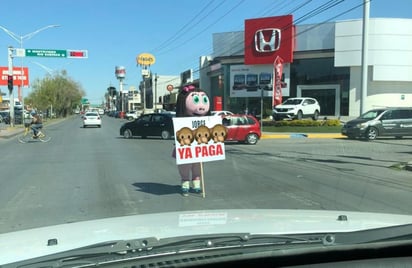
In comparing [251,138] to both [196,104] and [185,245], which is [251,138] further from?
[185,245]

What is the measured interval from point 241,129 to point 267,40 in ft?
83.5

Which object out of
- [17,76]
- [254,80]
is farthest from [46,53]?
[17,76]

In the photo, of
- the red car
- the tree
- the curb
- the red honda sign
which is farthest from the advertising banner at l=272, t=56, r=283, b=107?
the tree

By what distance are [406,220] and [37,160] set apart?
15194 mm

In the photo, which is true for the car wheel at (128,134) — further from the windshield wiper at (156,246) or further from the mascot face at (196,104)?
the windshield wiper at (156,246)

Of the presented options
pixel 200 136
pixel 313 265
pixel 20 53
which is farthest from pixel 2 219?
pixel 20 53

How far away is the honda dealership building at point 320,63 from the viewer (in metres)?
44.8

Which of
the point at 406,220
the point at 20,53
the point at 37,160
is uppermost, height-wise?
the point at 20,53

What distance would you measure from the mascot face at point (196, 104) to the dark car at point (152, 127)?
1917cm

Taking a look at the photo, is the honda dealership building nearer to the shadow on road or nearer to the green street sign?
the green street sign

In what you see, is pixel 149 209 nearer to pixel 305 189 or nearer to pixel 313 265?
pixel 305 189

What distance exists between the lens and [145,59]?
128 m

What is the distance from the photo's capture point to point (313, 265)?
2408mm

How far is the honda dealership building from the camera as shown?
4484 centimetres
